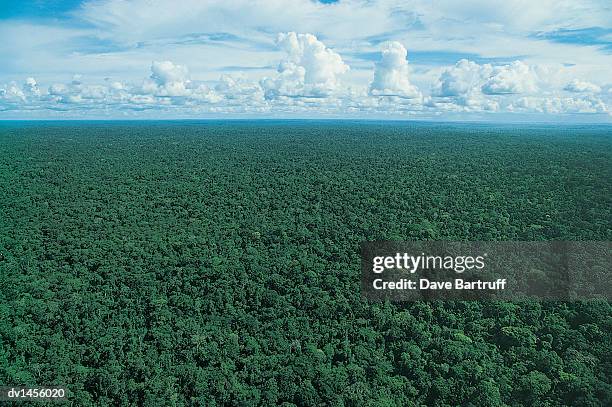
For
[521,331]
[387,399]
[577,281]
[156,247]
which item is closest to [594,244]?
[577,281]

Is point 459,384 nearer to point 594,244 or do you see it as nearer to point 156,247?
point 594,244

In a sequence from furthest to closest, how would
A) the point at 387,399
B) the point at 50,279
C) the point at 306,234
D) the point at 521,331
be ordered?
the point at 306,234 → the point at 50,279 → the point at 521,331 → the point at 387,399

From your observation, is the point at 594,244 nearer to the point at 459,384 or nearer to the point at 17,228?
the point at 459,384

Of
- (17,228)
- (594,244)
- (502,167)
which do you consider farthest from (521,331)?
(502,167)

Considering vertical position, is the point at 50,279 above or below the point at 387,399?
above

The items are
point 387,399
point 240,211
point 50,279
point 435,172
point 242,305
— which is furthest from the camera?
point 435,172

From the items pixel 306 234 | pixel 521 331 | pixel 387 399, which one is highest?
pixel 306 234

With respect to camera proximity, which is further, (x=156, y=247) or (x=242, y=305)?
(x=156, y=247)
